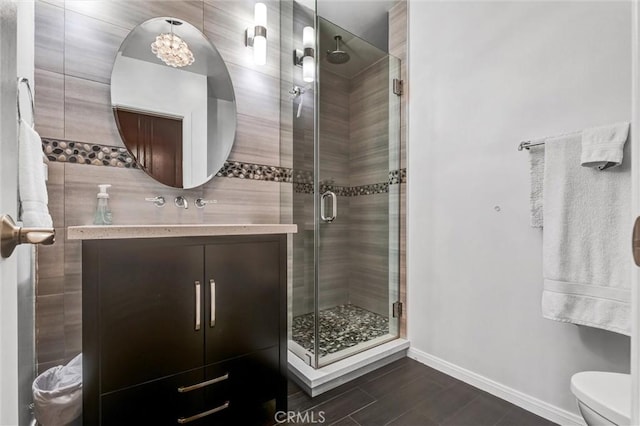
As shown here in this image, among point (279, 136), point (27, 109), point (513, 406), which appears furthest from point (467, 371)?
point (27, 109)

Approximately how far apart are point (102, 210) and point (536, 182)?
220 centimetres

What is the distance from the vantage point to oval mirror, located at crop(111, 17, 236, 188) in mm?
1564

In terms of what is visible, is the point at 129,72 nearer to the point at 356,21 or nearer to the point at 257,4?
the point at 257,4

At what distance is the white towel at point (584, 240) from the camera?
118 cm

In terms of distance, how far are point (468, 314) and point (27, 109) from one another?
243cm

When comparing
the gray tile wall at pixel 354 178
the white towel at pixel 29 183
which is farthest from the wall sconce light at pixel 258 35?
the white towel at pixel 29 183

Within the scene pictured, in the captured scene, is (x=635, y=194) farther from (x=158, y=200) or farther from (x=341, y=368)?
(x=158, y=200)

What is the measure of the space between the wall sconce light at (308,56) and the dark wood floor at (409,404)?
202 centimetres

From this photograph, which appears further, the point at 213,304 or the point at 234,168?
the point at 234,168

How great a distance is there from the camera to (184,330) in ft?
3.76

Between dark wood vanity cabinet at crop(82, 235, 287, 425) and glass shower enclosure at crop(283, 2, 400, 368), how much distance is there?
0.61 meters

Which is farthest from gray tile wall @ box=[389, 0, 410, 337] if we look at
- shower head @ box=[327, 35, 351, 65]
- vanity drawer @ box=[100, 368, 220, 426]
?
vanity drawer @ box=[100, 368, 220, 426]

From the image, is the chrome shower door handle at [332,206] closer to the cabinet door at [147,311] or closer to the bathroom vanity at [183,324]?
the bathroom vanity at [183,324]

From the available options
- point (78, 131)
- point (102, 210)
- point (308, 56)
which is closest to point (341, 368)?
point (102, 210)
